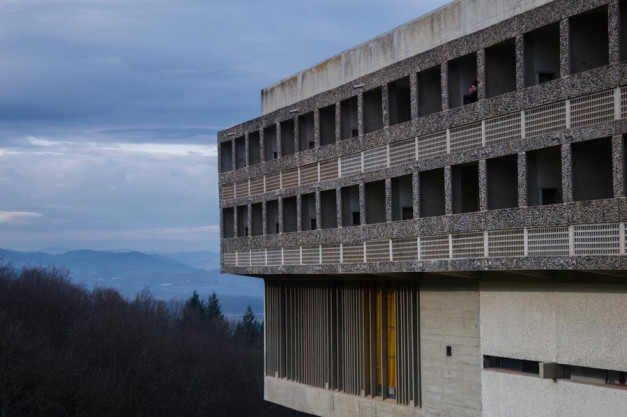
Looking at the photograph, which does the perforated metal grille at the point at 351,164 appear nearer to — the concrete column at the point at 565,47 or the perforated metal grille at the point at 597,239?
the concrete column at the point at 565,47

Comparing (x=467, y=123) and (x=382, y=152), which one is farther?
(x=382, y=152)

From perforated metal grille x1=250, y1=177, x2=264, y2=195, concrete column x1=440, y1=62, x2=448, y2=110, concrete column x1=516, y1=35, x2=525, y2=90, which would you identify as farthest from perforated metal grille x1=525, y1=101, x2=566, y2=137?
perforated metal grille x1=250, y1=177, x2=264, y2=195

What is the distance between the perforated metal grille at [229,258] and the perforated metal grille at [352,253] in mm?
10866

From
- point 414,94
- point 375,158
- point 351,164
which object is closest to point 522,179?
point 414,94

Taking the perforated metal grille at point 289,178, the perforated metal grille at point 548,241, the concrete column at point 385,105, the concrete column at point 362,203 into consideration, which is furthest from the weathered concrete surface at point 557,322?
the perforated metal grille at point 289,178

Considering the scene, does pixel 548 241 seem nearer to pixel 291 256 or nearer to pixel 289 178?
pixel 291 256

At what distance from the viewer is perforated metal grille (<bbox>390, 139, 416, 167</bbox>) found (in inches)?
1377

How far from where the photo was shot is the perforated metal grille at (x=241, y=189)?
4815 centimetres

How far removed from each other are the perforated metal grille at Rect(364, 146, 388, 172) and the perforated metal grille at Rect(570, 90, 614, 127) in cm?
996

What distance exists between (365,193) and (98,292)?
11281 cm

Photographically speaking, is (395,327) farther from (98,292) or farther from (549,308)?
(98,292)

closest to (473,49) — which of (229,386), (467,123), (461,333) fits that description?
(467,123)

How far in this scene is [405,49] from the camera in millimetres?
36594

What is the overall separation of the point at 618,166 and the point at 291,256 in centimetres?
1963
